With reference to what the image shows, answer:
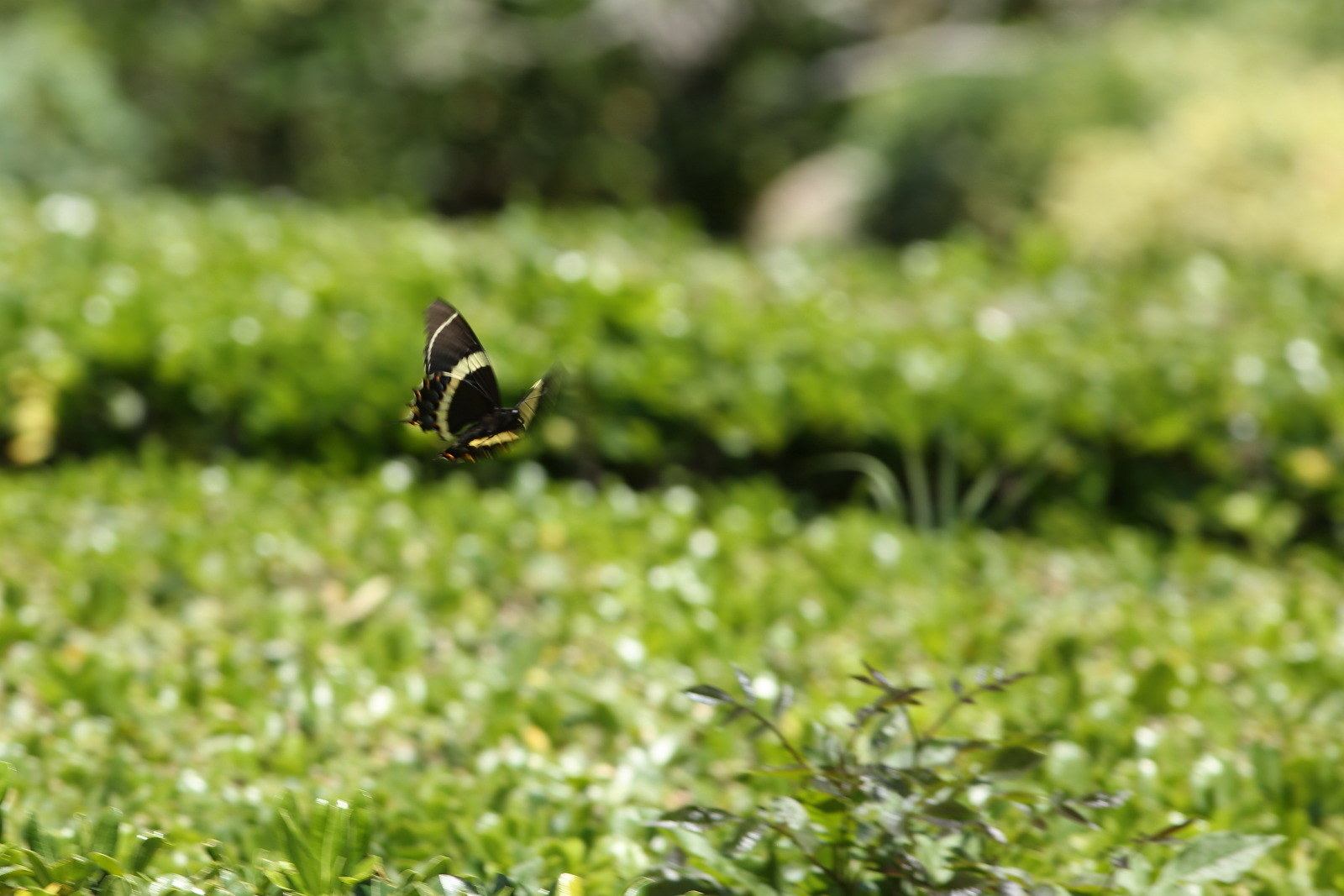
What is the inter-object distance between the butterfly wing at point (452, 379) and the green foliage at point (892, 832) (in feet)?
1.81

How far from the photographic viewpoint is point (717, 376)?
13.3 ft

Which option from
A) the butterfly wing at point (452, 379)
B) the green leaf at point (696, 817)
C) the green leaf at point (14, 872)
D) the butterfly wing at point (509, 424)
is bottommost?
the green leaf at point (14, 872)

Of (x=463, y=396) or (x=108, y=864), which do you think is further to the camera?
(x=463, y=396)

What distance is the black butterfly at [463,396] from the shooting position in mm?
1885

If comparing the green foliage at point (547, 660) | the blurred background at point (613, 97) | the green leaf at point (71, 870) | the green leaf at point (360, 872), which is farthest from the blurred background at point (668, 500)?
the blurred background at point (613, 97)

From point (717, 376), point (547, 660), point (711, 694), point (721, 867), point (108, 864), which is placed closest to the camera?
point (108, 864)

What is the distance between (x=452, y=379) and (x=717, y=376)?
86.0 inches

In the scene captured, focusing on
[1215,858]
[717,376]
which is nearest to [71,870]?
[1215,858]

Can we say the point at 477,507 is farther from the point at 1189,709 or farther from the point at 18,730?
the point at 1189,709

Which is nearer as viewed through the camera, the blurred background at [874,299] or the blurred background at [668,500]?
the blurred background at [668,500]

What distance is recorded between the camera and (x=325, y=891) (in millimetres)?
1611

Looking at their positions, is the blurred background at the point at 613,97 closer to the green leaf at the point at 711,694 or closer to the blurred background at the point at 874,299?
the blurred background at the point at 874,299

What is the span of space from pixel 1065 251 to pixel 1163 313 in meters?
0.56

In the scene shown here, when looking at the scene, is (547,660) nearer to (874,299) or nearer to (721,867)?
(721,867)
